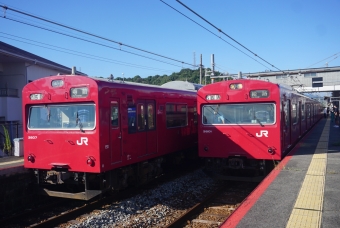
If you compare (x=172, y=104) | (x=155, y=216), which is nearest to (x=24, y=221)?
(x=155, y=216)

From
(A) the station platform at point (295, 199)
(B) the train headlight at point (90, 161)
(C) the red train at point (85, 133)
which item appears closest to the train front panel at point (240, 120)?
(A) the station platform at point (295, 199)

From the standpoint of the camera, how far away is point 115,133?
8.84 m

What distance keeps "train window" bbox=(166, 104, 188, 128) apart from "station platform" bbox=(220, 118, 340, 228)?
13.0 feet

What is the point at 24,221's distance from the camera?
8.17 meters

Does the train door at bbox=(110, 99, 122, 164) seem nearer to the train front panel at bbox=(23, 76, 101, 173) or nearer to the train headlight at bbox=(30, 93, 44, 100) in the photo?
the train front panel at bbox=(23, 76, 101, 173)

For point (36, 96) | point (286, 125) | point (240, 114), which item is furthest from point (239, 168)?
point (36, 96)

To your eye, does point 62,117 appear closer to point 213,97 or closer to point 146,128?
point 146,128

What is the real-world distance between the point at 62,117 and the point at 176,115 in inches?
185

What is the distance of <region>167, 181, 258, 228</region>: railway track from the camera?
772 cm

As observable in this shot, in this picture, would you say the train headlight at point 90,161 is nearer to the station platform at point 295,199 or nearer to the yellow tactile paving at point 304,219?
the station platform at point 295,199

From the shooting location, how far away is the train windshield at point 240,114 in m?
10.0

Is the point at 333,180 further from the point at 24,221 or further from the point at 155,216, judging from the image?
the point at 24,221

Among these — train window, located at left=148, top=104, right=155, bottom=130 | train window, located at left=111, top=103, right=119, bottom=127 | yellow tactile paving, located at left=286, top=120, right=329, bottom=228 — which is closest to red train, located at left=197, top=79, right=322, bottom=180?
yellow tactile paving, located at left=286, top=120, right=329, bottom=228

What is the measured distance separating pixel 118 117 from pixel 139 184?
8.54 ft
